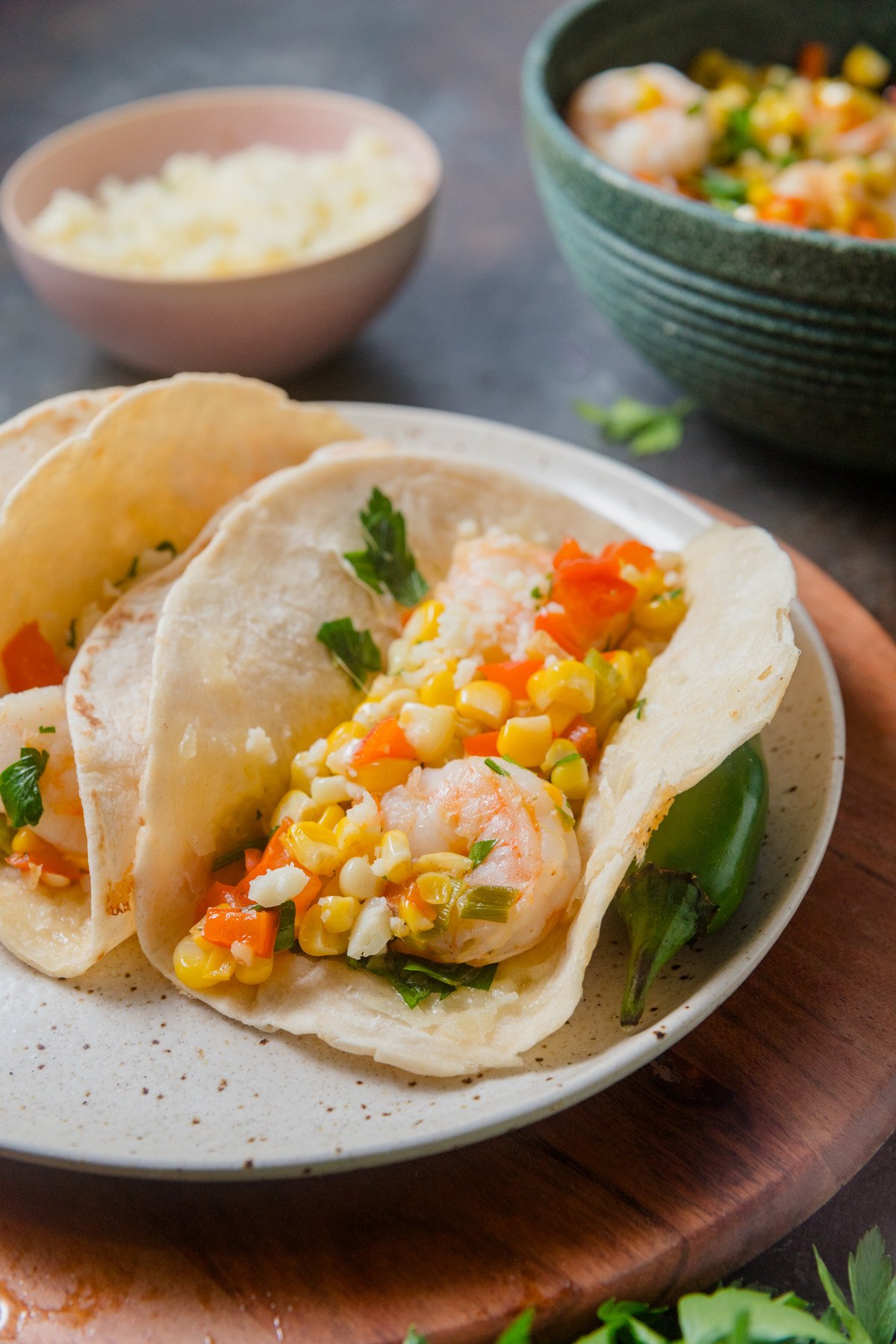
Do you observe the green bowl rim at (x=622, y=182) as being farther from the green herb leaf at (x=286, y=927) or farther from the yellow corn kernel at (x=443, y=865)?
the green herb leaf at (x=286, y=927)

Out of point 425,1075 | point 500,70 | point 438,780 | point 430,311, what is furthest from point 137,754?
point 500,70

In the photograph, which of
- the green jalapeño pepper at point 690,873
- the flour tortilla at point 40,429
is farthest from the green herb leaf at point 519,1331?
the flour tortilla at point 40,429

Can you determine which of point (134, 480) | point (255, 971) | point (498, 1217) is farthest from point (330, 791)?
point (134, 480)

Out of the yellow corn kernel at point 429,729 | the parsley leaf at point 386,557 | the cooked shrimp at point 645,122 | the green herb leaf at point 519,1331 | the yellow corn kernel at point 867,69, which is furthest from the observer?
the yellow corn kernel at point 867,69

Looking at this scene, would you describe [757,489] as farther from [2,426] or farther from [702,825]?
[2,426]

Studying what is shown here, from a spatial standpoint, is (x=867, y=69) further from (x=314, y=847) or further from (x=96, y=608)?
(x=314, y=847)

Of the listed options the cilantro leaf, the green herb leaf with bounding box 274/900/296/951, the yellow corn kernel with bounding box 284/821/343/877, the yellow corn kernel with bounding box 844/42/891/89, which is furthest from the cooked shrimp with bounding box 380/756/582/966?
the yellow corn kernel with bounding box 844/42/891/89
